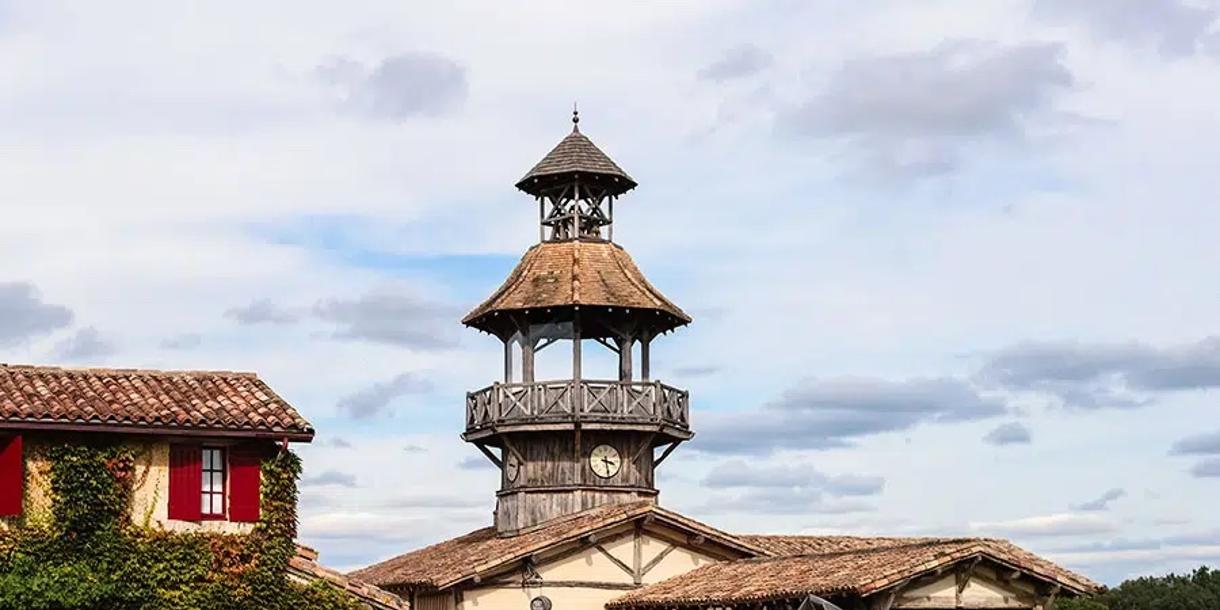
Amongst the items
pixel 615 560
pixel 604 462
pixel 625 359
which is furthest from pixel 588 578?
pixel 625 359

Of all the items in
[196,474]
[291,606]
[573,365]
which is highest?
[573,365]

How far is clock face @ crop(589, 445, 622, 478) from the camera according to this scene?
45406 mm

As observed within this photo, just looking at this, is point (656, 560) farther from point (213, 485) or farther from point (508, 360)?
point (213, 485)

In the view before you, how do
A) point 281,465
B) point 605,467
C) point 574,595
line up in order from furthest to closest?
point 605,467, point 574,595, point 281,465

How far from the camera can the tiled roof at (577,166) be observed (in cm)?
4691

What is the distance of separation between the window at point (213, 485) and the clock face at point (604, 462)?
1254cm

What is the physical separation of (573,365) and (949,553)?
12.7 metres

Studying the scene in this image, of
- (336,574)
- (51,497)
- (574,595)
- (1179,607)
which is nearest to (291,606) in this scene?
(336,574)

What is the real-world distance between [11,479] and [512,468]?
15.7 meters

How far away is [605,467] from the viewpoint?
4550 cm

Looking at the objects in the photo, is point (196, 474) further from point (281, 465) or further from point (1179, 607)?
point (1179, 607)

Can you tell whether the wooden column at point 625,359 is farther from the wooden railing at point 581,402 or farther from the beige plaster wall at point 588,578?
the beige plaster wall at point 588,578

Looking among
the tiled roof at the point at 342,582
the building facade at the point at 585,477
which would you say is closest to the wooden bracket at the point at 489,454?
the building facade at the point at 585,477

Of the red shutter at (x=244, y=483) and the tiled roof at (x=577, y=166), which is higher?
the tiled roof at (x=577, y=166)
